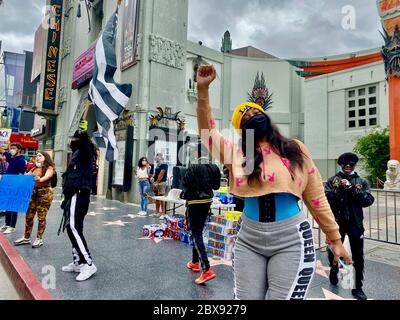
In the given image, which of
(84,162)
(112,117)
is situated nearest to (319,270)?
(84,162)

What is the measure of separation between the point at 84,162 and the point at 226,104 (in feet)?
107

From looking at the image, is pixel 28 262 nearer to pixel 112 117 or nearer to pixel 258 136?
pixel 258 136

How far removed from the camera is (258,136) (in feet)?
5.79

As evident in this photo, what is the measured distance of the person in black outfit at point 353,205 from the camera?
3449 mm

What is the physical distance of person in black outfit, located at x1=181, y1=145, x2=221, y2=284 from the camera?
12.7 feet

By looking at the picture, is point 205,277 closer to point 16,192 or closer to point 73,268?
point 73,268

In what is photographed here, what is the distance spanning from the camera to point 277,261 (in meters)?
1.58

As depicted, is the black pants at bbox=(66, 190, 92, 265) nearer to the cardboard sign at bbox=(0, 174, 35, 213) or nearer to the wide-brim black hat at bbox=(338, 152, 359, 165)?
the cardboard sign at bbox=(0, 174, 35, 213)

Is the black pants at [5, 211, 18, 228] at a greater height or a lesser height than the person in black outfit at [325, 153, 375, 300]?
lesser

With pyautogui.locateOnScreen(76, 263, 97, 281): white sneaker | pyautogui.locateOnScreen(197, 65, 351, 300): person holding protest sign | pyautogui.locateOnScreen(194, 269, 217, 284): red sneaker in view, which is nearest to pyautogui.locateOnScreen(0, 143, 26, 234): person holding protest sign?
pyautogui.locateOnScreen(76, 263, 97, 281): white sneaker

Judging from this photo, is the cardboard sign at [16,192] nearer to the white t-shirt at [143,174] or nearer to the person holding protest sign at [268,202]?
the white t-shirt at [143,174]

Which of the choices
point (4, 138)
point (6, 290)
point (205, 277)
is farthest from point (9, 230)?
point (205, 277)

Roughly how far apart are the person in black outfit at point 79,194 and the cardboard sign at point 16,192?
73.0 inches

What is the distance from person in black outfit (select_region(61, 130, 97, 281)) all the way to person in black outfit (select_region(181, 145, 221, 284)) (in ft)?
4.43
